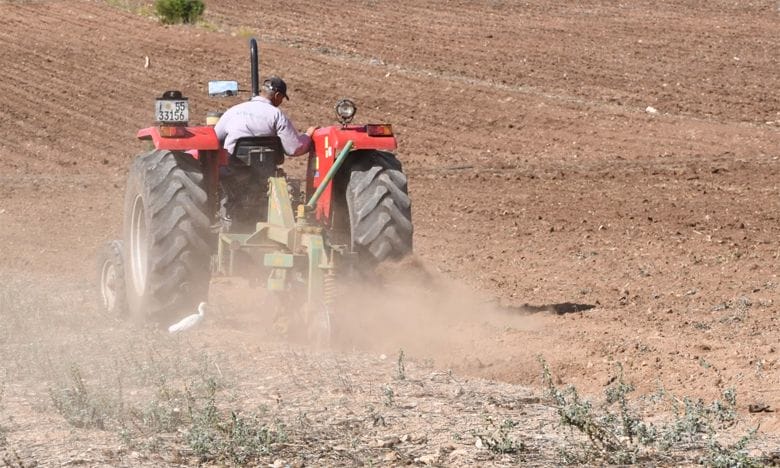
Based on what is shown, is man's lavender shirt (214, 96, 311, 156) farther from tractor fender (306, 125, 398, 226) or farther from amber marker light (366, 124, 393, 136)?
amber marker light (366, 124, 393, 136)

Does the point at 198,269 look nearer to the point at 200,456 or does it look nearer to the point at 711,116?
the point at 200,456

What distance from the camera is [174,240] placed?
8953 mm

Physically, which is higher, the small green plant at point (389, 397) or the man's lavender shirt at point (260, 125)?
the man's lavender shirt at point (260, 125)

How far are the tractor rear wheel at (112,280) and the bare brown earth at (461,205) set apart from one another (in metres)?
0.15

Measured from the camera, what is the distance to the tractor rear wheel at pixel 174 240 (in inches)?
352

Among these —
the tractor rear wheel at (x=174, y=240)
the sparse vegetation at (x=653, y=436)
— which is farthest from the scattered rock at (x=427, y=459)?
the tractor rear wheel at (x=174, y=240)

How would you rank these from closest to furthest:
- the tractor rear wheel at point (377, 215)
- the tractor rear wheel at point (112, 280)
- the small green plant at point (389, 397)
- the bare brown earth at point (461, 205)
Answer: the small green plant at point (389, 397), the bare brown earth at point (461, 205), the tractor rear wheel at point (377, 215), the tractor rear wheel at point (112, 280)

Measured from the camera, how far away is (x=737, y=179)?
1705cm

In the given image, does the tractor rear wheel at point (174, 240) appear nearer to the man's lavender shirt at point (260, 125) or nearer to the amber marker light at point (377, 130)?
the man's lavender shirt at point (260, 125)

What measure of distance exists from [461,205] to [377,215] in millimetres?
6742

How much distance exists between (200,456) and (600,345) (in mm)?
3258

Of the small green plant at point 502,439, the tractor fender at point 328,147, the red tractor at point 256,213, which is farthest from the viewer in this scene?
the tractor fender at point 328,147

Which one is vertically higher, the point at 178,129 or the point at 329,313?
the point at 178,129

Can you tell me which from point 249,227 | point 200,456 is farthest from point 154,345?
point 200,456
